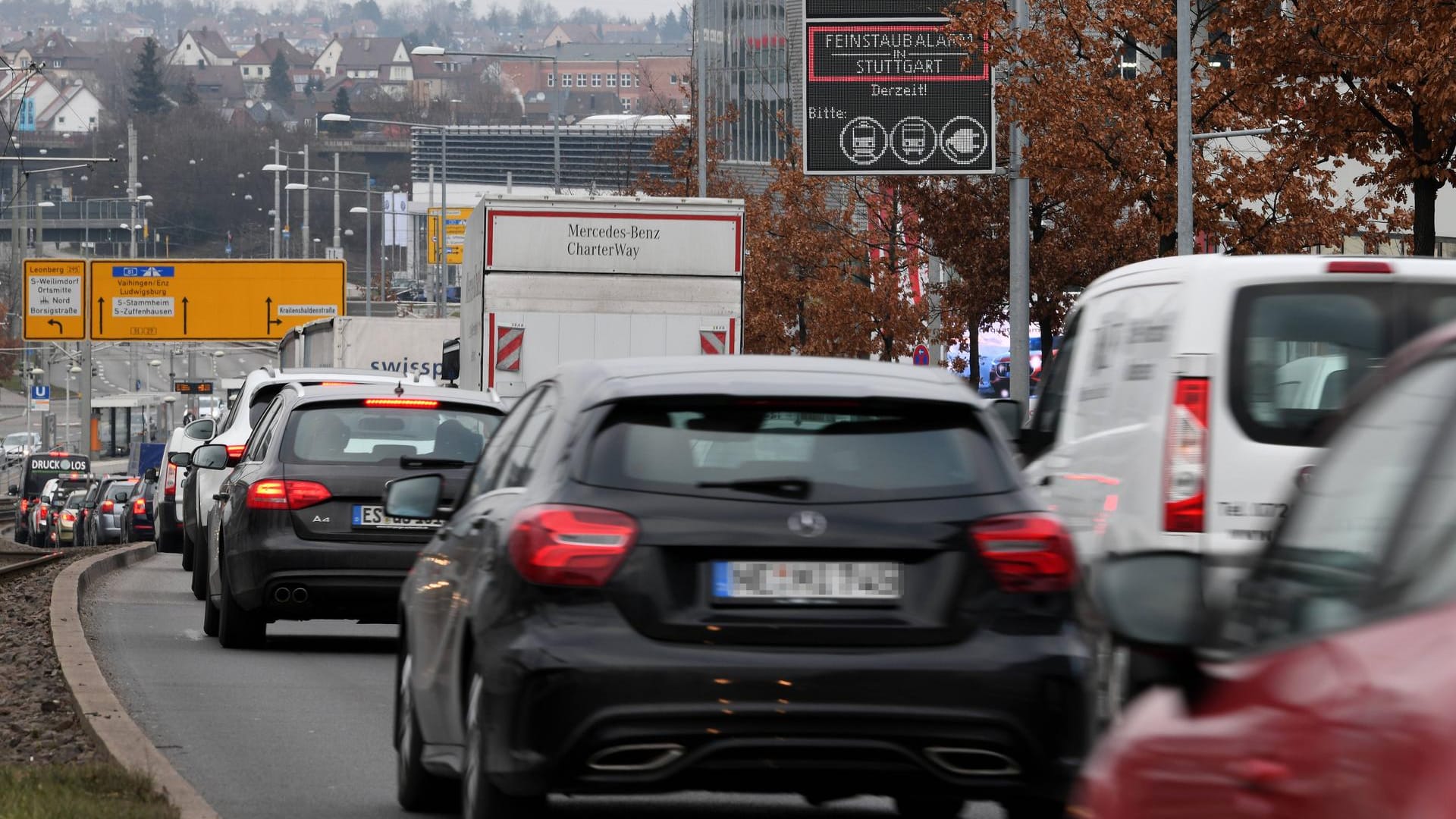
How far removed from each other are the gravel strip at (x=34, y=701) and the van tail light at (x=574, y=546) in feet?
9.97

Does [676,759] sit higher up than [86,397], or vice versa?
[676,759]

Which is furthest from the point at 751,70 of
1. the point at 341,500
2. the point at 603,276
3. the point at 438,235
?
the point at 341,500

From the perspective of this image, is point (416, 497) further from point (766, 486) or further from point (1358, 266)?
point (1358, 266)

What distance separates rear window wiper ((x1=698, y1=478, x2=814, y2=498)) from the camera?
6.40m

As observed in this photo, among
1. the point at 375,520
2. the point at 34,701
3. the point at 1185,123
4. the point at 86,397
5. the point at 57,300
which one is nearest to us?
the point at 34,701

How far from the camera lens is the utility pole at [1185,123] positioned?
27906 mm

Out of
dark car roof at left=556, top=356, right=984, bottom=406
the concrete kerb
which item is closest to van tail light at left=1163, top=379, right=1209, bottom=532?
dark car roof at left=556, top=356, right=984, bottom=406

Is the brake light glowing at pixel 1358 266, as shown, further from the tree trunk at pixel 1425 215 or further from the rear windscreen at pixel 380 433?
the tree trunk at pixel 1425 215

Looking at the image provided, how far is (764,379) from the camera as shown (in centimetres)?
670

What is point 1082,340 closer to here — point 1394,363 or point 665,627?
point 665,627

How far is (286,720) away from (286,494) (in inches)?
119

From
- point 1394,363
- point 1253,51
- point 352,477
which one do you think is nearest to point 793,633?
point 1394,363

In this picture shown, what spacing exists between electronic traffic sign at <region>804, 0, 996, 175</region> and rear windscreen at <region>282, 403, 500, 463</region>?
18.6 metres

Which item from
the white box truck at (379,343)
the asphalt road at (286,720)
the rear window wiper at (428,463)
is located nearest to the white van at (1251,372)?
the asphalt road at (286,720)
